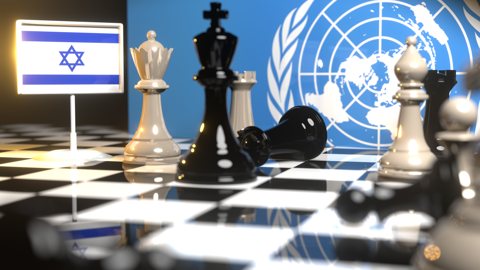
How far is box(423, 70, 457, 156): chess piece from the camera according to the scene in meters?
2.11

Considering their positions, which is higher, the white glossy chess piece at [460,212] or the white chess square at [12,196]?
the white glossy chess piece at [460,212]

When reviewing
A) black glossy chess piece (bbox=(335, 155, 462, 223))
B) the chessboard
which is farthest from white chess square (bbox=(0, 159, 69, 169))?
black glossy chess piece (bbox=(335, 155, 462, 223))

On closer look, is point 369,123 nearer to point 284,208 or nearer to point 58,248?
point 284,208

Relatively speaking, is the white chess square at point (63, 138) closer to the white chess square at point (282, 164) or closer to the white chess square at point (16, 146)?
the white chess square at point (16, 146)

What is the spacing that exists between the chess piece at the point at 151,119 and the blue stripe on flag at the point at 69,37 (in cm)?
22

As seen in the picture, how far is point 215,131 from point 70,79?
0.81m

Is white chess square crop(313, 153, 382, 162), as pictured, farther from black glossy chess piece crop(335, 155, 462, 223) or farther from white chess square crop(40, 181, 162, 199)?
black glossy chess piece crop(335, 155, 462, 223)

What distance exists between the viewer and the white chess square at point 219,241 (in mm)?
969

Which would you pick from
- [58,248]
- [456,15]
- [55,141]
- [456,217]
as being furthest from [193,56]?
[58,248]

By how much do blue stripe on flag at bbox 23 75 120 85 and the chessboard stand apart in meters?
0.29

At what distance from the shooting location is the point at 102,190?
1.60m

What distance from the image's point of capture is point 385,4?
8.79 feet

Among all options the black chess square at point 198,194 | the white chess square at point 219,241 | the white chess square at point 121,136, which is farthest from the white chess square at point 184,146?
the white chess square at point 219,241

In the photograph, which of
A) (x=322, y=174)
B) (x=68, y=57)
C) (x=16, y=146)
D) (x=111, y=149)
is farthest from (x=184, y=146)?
(x=322, y=174)
